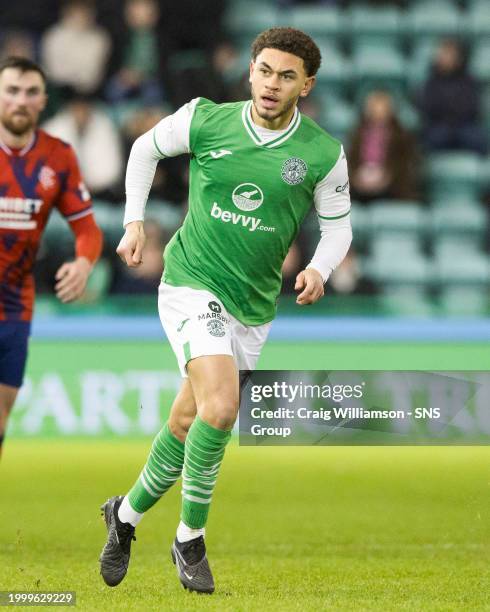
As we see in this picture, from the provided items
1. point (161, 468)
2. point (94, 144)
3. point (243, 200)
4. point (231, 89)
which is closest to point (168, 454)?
point (161, 468)

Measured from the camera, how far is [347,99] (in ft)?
39.4

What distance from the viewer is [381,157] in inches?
431

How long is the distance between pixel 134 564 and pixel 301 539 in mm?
1039

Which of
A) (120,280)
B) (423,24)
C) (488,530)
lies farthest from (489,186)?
(488,530)

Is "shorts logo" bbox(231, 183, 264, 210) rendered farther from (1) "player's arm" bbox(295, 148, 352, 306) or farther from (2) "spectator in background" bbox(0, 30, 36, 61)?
(2) "spectator in background" bbox(0, 30, 36, 61)

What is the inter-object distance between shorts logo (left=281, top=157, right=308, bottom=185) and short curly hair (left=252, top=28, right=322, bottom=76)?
0.32 metres

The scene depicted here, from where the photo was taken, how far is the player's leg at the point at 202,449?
14.6 feet

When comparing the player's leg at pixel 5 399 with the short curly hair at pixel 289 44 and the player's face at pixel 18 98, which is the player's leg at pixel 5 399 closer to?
the player's face at pixel 18 98

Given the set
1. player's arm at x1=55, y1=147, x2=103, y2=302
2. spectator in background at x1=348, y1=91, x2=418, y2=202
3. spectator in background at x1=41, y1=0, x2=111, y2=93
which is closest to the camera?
player's arm at x1=55, y1=147, x2=103, y2=302

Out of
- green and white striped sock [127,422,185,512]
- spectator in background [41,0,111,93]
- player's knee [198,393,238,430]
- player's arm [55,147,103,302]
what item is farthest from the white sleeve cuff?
spectator in background [41,0,111,93]

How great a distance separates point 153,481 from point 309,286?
3.13 ft

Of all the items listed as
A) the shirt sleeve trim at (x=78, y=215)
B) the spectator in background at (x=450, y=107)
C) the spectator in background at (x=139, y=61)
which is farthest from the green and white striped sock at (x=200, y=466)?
the spectator in background at (x=450, y=107)

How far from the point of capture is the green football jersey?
474cm

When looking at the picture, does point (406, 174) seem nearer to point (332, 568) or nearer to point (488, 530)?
point (488, 530)
